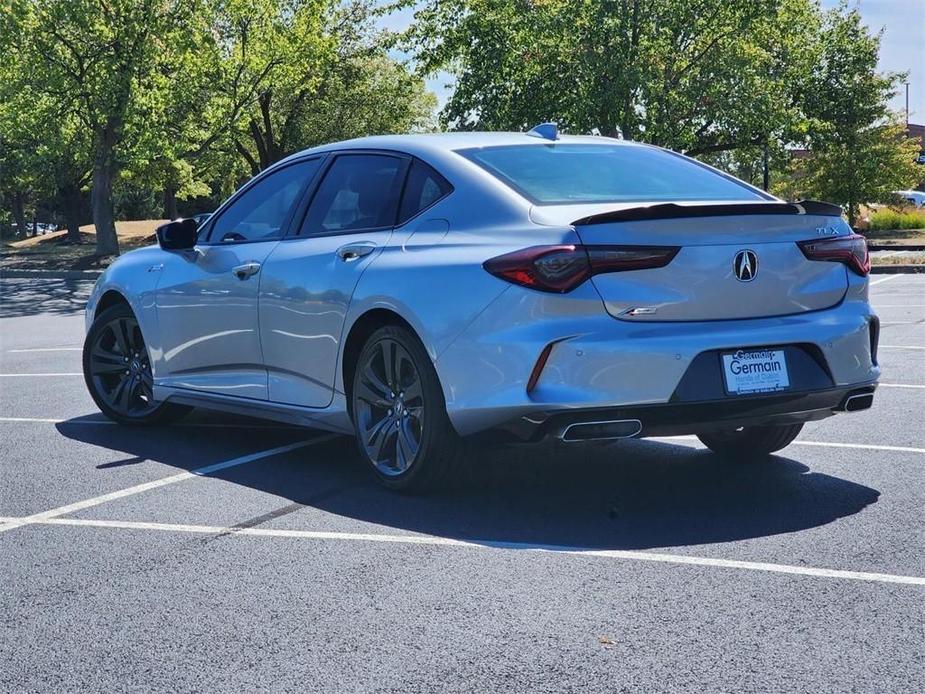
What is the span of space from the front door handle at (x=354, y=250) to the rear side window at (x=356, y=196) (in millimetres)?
146

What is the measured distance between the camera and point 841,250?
6094mm

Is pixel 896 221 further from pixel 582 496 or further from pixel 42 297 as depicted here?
pixel 582 496

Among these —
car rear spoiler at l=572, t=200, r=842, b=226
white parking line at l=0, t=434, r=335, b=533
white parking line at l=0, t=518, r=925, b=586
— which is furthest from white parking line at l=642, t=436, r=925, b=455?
white parking line at l=0, t=434, r=335, b=533

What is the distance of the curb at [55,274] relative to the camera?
3216cm

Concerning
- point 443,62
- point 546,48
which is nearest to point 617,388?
point 546,48

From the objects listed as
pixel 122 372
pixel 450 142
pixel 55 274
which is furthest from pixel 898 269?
pixel 450 142

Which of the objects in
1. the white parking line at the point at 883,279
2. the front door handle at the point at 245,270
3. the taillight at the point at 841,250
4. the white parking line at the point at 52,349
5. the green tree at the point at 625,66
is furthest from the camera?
the green tree at the point at 625,66

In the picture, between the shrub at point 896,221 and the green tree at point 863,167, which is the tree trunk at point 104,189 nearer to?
the green tree at point 863,167

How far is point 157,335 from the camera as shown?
822 cm

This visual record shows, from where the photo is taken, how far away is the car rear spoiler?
5578 millimetres

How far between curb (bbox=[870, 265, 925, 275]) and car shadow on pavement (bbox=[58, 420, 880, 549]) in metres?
19.6

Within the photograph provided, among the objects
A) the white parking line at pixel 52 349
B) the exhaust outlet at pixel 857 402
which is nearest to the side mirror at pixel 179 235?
the exhaust outlet at pixel 857 402

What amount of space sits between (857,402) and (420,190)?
7.50 ft

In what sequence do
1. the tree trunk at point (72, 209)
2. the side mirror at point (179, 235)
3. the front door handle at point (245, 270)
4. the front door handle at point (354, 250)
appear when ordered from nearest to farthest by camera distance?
the front door handle at point (354, 250) < the front door handle at point (245, 270) < the side mirror at point (179, 235) < the tree trunk at point (72, 209)
